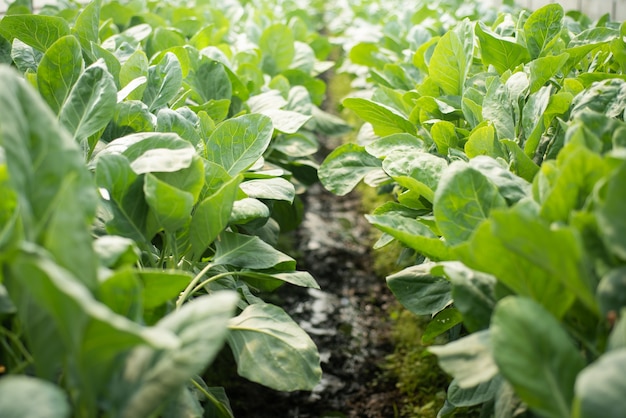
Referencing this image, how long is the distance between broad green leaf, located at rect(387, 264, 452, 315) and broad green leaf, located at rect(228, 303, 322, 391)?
274 millimetres

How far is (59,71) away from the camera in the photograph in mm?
1513

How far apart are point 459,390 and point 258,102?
57.9 inches

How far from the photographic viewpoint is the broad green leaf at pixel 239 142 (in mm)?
1656

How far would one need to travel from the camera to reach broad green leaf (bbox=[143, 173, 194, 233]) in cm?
124

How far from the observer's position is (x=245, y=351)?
1403mm

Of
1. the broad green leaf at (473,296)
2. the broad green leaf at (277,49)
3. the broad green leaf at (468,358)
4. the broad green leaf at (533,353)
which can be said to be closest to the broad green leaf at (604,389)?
the broad green leaf at (533,353)

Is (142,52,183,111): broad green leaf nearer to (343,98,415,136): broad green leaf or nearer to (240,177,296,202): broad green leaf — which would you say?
(240,177,296,202): broad green leaf

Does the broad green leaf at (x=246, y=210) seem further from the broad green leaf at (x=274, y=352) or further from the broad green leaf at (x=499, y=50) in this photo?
the broad green leaf at (x=499, y=50)

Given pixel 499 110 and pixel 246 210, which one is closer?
pixel 246 210

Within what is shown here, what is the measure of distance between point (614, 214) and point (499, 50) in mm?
1304

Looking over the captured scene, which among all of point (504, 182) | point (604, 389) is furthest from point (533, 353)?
point (504, 182)

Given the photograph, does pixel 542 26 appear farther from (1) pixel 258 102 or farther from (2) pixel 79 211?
(2) pixel 79 211

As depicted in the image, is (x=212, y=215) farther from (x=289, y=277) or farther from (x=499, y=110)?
(x=499, y=110)

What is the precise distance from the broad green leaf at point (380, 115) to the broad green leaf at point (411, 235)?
2.77 feet
